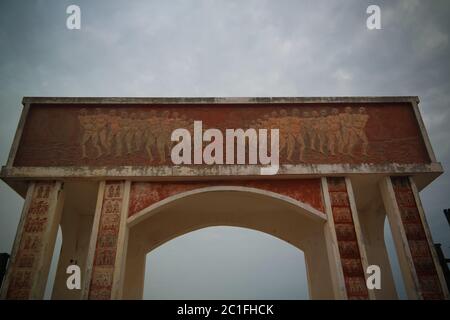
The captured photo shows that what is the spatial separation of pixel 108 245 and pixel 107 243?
5 cm

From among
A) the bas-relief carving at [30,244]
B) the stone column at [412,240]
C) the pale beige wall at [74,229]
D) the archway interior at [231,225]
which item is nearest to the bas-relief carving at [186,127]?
the pale beige wall at [74,229]

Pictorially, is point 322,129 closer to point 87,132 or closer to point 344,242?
point 344,242

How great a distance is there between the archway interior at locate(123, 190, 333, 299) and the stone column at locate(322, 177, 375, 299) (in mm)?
1476

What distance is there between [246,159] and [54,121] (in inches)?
204

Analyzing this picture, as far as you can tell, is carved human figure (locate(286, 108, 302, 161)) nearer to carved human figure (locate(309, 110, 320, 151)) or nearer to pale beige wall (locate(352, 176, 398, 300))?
carved human figure (locate(309, 110, 320, 151))

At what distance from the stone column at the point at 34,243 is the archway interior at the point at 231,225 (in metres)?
2.52

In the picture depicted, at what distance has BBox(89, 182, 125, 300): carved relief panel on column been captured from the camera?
6854 millimetres

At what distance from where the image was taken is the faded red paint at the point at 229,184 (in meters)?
7.84

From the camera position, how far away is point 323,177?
8.04 metres

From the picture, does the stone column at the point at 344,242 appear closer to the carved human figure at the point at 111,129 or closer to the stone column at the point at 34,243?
the carved human figure at the point at 111,129

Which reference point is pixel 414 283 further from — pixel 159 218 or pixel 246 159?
pixel 159 218

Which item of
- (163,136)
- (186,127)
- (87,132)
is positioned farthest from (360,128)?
(87,132)

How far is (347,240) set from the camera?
741 centimetres
